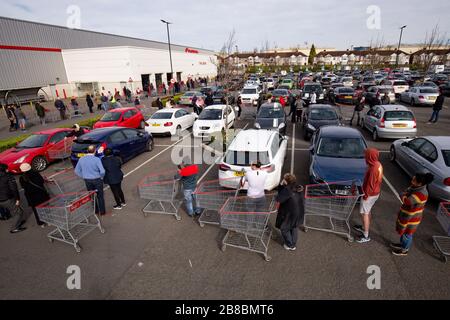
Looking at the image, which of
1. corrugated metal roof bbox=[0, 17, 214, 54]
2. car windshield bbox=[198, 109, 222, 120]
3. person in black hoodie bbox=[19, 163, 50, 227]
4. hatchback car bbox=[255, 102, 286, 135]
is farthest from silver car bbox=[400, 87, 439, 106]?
corrugated metal roof bbox=[0, 17, 214, 54]

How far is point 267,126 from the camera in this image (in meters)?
12.4

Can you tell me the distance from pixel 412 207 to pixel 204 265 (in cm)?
394

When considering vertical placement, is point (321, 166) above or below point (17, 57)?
below

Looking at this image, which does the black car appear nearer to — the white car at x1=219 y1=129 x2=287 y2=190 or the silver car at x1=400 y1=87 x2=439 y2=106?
the white car at x1=219 y1=129 x2=287 y2=190

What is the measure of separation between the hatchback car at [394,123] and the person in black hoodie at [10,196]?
13506 millimetres

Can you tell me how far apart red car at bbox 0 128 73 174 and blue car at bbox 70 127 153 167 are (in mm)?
1757

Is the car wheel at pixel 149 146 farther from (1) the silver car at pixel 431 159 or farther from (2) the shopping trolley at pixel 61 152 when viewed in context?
(1) the silver car at pixel 431 159

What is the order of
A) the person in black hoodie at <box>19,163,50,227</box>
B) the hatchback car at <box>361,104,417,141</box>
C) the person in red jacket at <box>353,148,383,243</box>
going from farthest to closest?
the hatchback car at <box>361,104,417,141</box>
the person in black hoodie at <box>19,163,50,227</box>
the person in red jacket at <box>353,148,383,243</box>

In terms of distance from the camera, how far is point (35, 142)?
10227 millimetres

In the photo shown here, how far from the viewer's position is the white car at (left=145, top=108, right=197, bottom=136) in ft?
44.5

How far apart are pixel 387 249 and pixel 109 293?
534 cm

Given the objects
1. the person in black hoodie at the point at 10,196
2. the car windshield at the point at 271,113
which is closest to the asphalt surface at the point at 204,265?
the person in black hoodie at the point at 10,196
